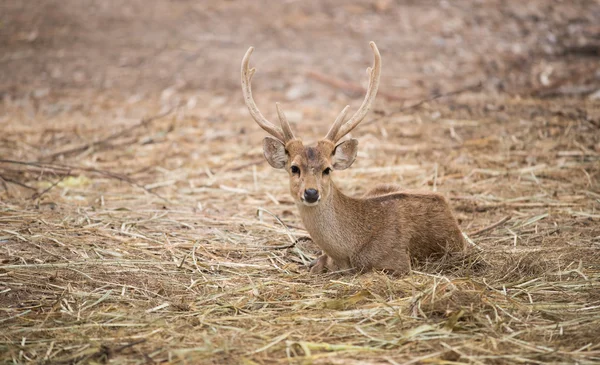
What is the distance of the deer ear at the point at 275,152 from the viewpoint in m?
5.79

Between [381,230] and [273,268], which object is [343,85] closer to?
[381,230]

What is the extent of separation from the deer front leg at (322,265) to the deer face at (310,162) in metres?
0.55

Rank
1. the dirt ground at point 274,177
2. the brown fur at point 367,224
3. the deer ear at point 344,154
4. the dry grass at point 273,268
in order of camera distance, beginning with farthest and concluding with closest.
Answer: the deer ear at point 344,154 → the brown fur at point 367,224 → the dirt ground at point 274,177 → the dry grass at point 273,268

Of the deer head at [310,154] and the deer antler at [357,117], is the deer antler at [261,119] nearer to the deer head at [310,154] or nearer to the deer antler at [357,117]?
the deer head at [310,154]

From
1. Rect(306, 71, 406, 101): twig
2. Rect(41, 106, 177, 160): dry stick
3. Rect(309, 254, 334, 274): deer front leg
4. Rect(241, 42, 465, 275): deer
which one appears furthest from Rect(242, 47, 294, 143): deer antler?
Rect(306, 71, 406, 101): twig

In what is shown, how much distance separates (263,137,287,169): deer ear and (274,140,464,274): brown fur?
0.16ft

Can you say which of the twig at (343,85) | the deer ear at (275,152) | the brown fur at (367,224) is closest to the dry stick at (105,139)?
the twig at (343,85)

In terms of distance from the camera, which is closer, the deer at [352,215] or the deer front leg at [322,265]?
the deer at [352,215]

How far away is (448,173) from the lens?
8.36 meters

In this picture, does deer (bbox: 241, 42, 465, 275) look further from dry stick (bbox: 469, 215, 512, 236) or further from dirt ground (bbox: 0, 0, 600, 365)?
dry stick (bbox: 469, 215, 512, 236)

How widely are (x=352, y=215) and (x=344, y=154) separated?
51 cm

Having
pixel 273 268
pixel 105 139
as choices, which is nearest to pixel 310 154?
pixel 273 268

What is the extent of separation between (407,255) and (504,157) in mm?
3475

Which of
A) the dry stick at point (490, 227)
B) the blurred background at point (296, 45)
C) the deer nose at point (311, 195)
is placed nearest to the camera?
the deer nose at point (311, 195)
